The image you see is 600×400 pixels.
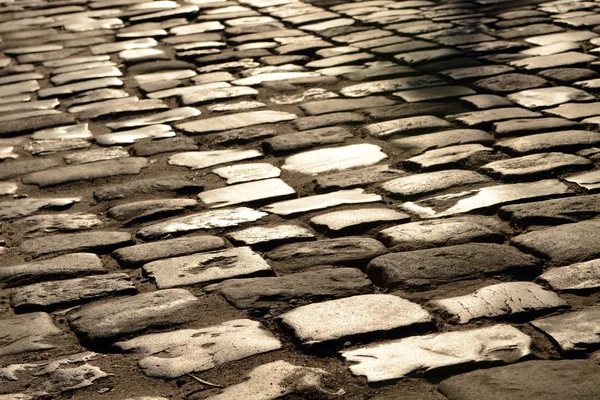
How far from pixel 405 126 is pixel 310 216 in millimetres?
1069

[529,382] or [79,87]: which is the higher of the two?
[529,382]

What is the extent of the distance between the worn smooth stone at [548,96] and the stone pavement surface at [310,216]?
0.02 meters

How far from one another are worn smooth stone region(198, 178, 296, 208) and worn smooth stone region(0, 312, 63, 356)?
986 mm

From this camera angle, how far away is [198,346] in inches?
98.3

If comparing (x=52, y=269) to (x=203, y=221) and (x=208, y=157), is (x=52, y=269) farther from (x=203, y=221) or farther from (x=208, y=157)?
(x=208, y=157)

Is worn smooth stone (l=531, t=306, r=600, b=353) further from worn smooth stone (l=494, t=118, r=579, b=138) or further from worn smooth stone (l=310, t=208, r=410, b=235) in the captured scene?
worn smooth stone (l=494, t=118, r=579, b=138)

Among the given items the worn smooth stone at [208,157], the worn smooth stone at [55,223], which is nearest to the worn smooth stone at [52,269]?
the worn smooth stone at [55,223]

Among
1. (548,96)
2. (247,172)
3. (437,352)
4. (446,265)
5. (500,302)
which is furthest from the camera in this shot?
(548,96)

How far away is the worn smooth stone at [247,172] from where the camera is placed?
3.87 meters

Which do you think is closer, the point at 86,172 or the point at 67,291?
the point at 67,291

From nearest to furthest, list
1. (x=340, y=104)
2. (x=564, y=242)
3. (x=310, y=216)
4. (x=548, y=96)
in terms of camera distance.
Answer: (x=564, y=242) < (x=310, y=216) < (x=548, y=96) < (x=340, y=104)

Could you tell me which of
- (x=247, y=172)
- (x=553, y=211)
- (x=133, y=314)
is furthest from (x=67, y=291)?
(x=553, y=211)

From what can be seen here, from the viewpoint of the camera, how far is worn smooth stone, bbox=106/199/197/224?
3533 mm

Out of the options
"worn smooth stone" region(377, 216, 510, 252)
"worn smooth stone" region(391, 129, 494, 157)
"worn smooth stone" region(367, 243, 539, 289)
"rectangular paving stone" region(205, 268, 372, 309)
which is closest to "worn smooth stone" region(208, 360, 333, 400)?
"rectangular paving stone" region(205, 268, 372, 309)
